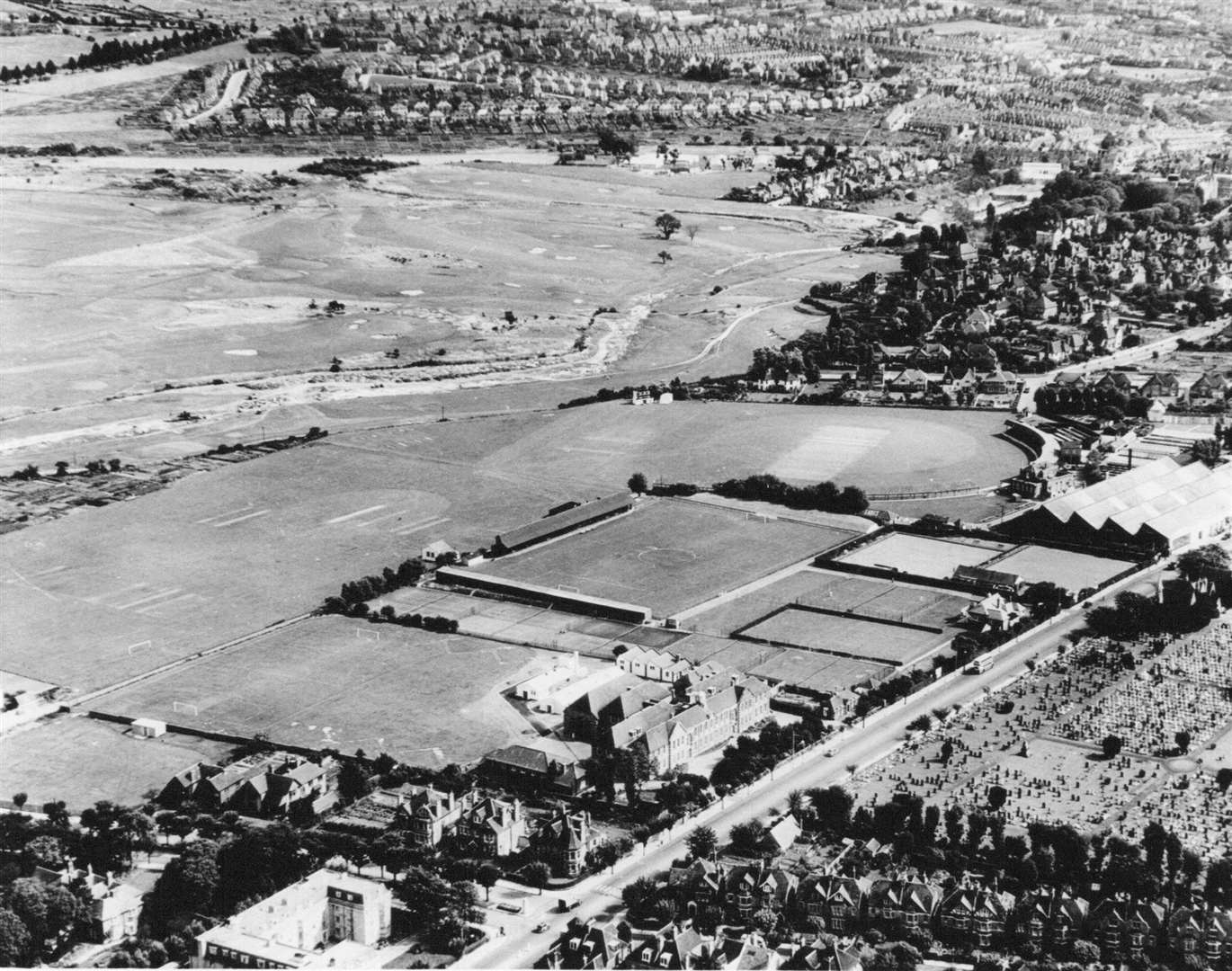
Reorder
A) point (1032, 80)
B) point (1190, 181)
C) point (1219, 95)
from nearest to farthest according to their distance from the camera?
point (1190, 181) < point (1219, 95) < point (1032, 80)

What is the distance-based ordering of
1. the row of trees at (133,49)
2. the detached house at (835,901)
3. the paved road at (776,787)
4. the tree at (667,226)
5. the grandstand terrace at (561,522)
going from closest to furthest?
the paved road at (776,787)
the detached house at (835,901)
the grandstand terrace at (561,522)
the tree at (667,226)
the row of trees at (133,49)

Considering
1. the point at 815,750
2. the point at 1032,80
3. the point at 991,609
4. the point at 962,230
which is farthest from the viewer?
the point at 1032,80

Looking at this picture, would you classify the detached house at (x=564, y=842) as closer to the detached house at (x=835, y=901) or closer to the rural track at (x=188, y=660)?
the detached house at (x=835, y=901)

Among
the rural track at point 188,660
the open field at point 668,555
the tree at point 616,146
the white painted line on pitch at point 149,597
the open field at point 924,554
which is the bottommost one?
the rural track at point 188,660

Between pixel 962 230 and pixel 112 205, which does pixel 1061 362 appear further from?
pixel 112 205

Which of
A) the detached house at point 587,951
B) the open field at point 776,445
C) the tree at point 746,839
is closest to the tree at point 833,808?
the tree at point 746,839

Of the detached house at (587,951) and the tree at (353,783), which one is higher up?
the detached house at (587,951)

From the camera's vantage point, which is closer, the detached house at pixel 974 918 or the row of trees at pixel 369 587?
the detached house at pixel 974 918

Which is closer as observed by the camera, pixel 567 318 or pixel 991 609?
pixel 991 609

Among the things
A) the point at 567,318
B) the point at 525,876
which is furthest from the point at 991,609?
the point at 567,318
